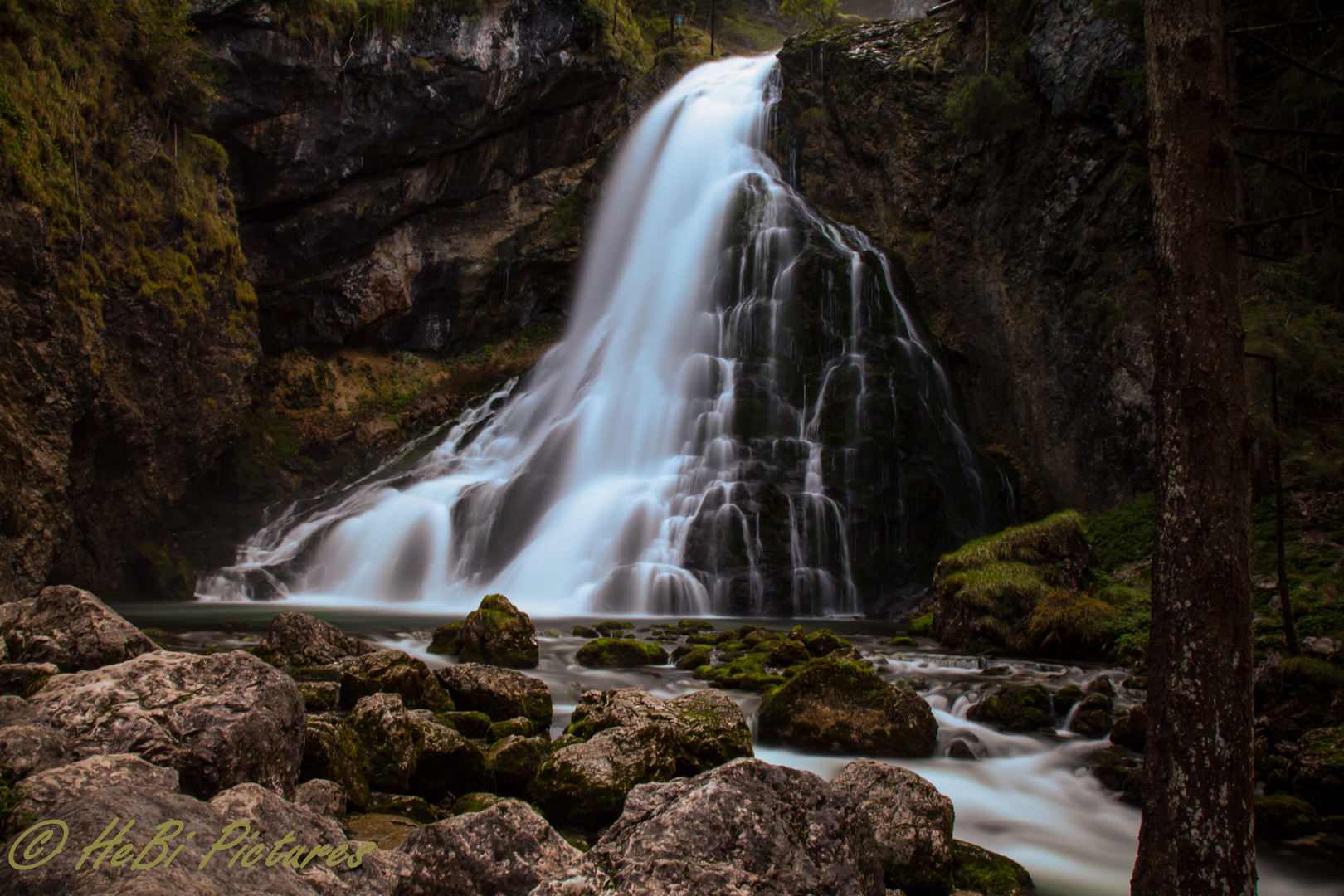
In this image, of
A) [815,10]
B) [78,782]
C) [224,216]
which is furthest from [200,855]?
[815,10]

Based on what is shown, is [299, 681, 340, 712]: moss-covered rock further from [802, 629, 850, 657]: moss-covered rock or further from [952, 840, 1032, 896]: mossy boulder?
[802, 629, 850, 657]: moss-covered rock

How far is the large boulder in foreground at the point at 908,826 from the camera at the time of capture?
4320 millimetres

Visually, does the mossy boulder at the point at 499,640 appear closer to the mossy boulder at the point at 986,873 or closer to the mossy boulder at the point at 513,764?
the mossy boulder at the point at 513,764

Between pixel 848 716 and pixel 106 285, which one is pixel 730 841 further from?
pixel 106 285

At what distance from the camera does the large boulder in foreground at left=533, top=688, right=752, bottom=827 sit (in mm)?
5434

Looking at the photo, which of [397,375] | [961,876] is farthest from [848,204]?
[961,876]

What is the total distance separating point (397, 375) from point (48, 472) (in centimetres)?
1590

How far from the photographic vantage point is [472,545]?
19.7 m

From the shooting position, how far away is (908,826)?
443 cm

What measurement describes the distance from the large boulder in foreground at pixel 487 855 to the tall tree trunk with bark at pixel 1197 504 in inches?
105

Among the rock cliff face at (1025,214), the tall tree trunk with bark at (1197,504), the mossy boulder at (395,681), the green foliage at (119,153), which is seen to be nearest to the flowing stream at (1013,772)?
the mossy boulder at (395,681)

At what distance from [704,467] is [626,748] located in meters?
14.0

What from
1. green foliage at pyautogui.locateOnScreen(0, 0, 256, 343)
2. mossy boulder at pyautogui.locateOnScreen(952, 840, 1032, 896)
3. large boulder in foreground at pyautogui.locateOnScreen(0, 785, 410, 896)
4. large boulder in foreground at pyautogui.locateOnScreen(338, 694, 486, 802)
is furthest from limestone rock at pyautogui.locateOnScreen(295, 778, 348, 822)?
green foliage at pyautogui.locateOnScreen(0, 0, 256, 343)

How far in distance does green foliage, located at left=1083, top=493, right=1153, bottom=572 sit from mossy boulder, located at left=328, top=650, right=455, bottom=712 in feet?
39.9
